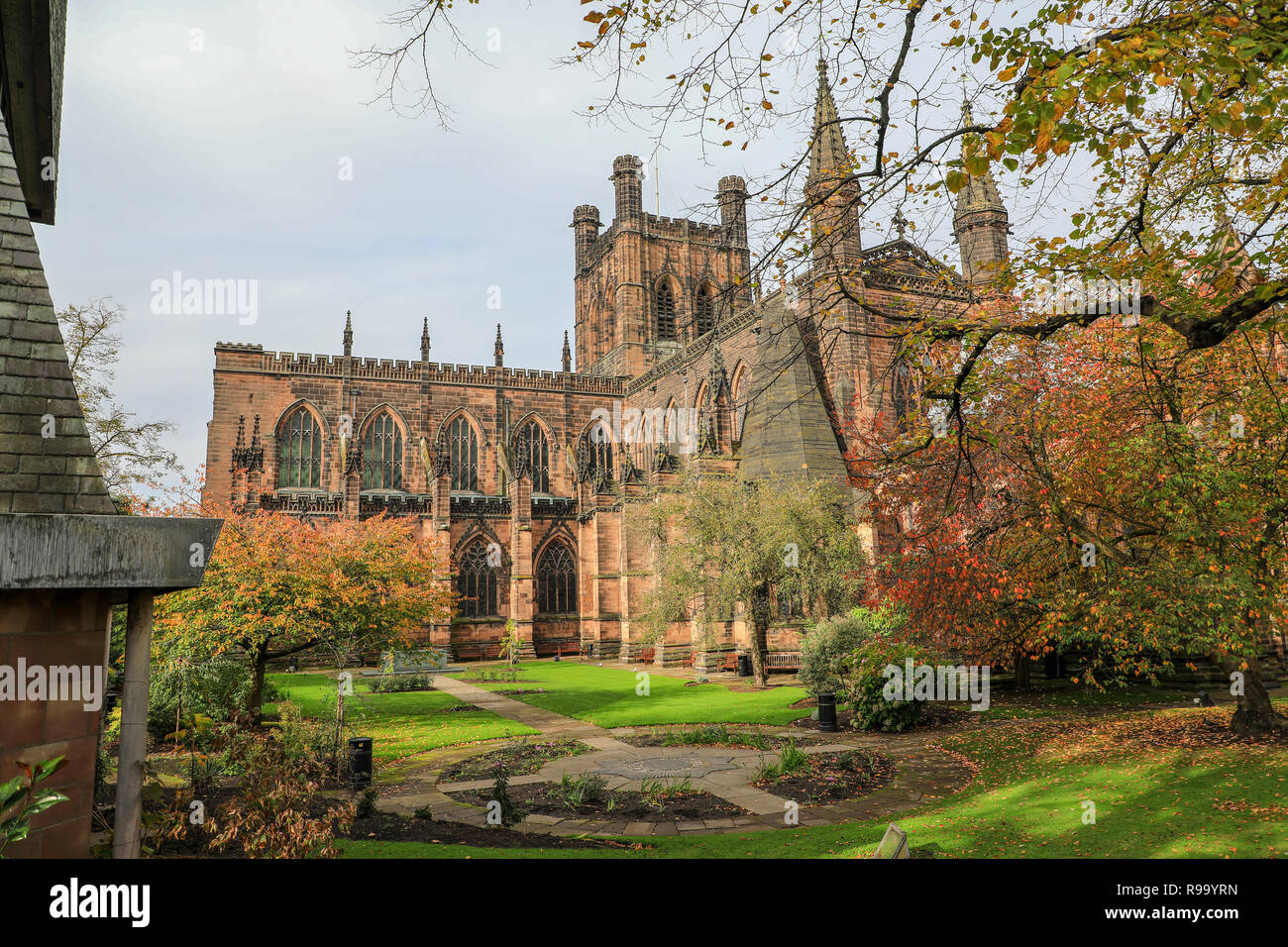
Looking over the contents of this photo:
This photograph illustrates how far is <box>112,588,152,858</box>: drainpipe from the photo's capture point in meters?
4.50

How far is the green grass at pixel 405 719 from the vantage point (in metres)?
14.2

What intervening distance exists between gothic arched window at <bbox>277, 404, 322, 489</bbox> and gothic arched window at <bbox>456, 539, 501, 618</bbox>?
905 centimetres

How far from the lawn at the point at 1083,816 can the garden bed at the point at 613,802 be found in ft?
3.43

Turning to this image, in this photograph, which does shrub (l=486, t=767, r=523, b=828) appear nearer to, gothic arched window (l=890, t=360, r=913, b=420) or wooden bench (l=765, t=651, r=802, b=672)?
wooden bench (l=765, t=651, r=802, b=672)

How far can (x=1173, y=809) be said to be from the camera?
744 cm

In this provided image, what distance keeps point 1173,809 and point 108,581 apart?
30.4 feet

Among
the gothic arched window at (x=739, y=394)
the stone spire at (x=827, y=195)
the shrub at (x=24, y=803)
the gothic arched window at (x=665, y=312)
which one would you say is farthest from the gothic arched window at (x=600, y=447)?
the shrub at (x=24, y=803)

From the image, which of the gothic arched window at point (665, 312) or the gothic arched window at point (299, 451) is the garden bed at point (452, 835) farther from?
the gothic arched window at point (665, 312)

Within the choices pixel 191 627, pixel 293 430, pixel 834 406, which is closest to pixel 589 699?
pixel 191 627

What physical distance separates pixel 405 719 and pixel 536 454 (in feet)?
90.1

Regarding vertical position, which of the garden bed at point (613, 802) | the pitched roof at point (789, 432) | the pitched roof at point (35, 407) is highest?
the pitched roof at point (789, 432)

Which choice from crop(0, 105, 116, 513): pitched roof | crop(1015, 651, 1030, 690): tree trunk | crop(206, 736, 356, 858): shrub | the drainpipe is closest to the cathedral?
crop(1015, 651, 1030, 690): tree trunk
